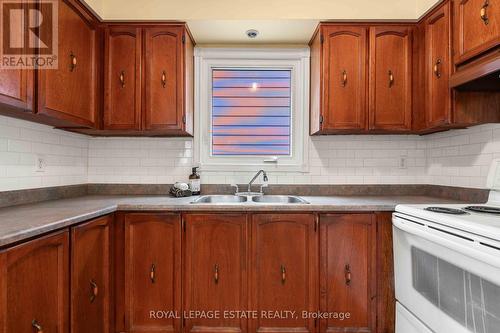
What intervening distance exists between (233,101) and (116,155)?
110 cm

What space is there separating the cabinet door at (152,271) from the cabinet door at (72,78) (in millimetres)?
737

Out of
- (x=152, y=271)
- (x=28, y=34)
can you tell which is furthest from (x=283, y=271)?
(x=28, y=34)

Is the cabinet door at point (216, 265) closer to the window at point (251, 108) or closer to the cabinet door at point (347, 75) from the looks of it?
the window at point (251, 108)

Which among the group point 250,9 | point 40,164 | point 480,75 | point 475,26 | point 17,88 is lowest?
point 40,164

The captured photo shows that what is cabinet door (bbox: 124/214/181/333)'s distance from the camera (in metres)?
1.80

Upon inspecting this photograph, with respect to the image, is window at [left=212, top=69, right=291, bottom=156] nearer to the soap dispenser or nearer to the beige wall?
the soap dispenser

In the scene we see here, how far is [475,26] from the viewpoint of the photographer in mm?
1614

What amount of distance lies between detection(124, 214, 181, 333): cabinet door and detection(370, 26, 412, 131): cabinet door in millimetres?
1626

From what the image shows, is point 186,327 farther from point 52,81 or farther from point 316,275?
point 52,81

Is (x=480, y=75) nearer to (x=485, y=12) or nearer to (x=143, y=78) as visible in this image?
(x=485, y=12)

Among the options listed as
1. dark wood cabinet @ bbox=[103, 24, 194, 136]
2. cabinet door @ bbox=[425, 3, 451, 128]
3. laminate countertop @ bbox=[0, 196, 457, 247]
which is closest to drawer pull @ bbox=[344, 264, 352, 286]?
laminate countertop @ bbox=[0, 196, 457, 247]

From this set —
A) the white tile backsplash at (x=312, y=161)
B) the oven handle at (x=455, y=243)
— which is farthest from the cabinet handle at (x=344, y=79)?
the oven handle at (x=455, y=243)

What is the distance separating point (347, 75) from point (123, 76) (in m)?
1.65

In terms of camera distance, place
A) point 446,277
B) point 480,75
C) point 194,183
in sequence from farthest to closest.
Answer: point 194,183 < point 480,75 < point 446,277
